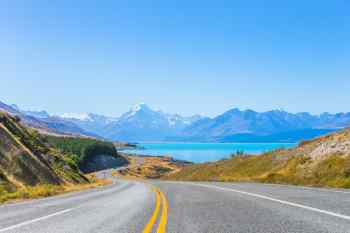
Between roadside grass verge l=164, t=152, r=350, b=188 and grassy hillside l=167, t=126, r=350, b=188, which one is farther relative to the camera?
grassy hillside l=167, t=126, r=350, b=188

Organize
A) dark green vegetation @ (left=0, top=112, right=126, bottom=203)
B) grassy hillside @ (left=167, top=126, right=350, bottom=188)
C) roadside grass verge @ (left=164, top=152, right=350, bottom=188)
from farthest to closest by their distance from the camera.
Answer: grassy hillside @ (left=167, top=126, right=350, bottom=188), roadside grass verge @ (left=164, top=152, right=350, bottom=188), dark green vegetation @ (left=0, top=112, right=126, bottom=203)

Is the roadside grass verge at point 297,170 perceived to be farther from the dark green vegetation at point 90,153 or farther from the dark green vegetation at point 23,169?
the dark green vegetation at point 90,153

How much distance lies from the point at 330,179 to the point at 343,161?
129 inches

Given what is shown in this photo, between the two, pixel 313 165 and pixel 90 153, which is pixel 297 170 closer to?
pixel 313 165

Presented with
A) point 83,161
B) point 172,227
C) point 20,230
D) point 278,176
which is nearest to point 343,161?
point 278,176

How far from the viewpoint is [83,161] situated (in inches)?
6196

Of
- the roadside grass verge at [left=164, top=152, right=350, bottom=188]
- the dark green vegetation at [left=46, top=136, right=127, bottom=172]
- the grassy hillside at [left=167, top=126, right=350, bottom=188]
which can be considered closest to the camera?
the roadside grass verge at [left=164, top=152, right=350, bottom=188]

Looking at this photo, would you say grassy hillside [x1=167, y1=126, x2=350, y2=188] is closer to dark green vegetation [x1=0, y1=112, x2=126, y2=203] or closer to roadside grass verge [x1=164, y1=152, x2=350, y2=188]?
roadside grass verge [x1=164, y1=152, x2=350, y2=188]

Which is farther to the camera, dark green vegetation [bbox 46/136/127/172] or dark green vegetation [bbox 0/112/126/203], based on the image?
dark green vegetation [bbox 46/136/127/172]

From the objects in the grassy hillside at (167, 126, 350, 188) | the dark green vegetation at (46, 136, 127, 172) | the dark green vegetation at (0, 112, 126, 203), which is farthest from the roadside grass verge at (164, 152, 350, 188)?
the dark green vegetation at (46, 136, 127, 172)

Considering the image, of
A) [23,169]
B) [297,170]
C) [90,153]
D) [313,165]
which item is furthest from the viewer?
[90,153]

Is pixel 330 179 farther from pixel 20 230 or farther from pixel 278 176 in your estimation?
pixel 20 230

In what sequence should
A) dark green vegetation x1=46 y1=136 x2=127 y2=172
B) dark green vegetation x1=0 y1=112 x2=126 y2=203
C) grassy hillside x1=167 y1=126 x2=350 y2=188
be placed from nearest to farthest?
dark green vegetation x1=0 y1=112 x2=126 y2=203, grassy hillside x1=167 y1=126 x2=350 y2=188, dark green vegetation x1=46 y1=136 x2=127 y2=172

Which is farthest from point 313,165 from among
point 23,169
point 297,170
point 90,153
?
point 90,153
